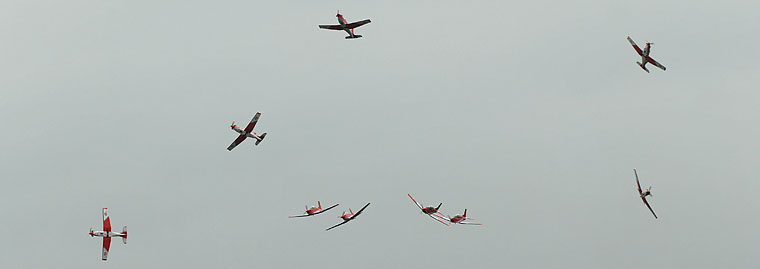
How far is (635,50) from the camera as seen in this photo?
630ft

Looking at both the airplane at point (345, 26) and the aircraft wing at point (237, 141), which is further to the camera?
the aircraft wing at point (237, 141)

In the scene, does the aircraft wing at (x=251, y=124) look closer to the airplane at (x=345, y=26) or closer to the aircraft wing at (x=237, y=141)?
the aircraft wing at (x=237, y=141)

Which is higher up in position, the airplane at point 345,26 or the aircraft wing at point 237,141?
the airplane at point 345,26

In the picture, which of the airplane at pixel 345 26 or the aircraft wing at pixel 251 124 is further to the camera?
the aircraft wing at pixel 251 124

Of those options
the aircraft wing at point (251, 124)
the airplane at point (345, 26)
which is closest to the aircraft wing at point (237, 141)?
the aircraft wing at point (251, 124)

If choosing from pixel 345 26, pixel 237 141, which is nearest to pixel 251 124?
pixel 237 141

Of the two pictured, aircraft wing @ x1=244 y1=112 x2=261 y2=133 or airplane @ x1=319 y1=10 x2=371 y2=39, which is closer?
airplane @ x1=319 y1=10 x2=371 y2=39

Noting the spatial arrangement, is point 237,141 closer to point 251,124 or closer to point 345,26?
point 251,124

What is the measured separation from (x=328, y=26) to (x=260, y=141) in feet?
105

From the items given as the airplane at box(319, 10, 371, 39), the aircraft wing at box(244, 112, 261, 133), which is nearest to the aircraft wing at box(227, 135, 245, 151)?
the aircraft wing at box(244, 112, 261, 133)

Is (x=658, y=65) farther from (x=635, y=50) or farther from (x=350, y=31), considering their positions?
(x=350, y=31)

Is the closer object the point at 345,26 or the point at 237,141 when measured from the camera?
the point at 345,26

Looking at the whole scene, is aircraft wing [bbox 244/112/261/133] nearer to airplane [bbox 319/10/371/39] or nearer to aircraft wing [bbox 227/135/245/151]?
aircraft wing [bbox 227/135/245/151]

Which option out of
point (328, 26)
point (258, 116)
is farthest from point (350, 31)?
point (258, 116)
